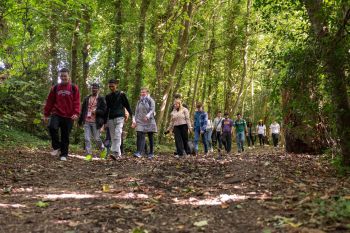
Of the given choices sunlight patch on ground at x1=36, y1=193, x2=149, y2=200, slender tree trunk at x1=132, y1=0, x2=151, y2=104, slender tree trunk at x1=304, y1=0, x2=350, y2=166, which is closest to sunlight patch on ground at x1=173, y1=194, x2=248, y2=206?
sunlight patch on ground at x1=36, y1=193, x2=149, y2=200

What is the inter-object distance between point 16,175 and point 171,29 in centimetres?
1472

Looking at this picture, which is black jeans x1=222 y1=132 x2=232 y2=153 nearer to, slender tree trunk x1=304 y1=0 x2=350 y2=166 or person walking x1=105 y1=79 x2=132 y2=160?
person walking x1=105 y1=79 x2=132 y2=160

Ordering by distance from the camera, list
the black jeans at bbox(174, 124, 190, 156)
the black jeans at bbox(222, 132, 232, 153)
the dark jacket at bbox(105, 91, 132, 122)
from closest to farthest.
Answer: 1. the dark jacket at bbox(105, 91, 132, 122)
2. the black jeans at bbox(174, 124, 190, 156)
3. the black jeans at bbox(222, 132, 232, 153)

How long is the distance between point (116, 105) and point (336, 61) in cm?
598

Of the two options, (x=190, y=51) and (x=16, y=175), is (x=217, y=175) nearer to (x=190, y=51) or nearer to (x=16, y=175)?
(x=16, y=175)

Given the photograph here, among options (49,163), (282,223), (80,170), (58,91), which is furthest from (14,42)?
(282,223)

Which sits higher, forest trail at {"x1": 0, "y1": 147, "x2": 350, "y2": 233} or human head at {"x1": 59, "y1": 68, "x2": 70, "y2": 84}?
human head at {"x1": 59, "y1": 68, "x2": 70, "y2": 84}

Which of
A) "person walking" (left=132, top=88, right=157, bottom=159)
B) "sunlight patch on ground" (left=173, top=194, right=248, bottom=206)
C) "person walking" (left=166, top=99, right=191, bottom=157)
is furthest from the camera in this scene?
"person walking" (left=166, top=99, right=191, bottom=157)

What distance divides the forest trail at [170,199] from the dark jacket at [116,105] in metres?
2.41

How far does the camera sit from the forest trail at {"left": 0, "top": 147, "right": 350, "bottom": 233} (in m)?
4.75

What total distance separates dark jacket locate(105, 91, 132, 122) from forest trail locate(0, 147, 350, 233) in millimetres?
2408

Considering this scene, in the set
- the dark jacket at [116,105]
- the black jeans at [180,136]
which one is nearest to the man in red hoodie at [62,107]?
the dark jacket at [116,105]

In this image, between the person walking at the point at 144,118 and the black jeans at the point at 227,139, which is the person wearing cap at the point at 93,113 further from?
the black jeans at the point at 227,139

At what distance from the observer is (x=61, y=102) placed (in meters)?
10.8
